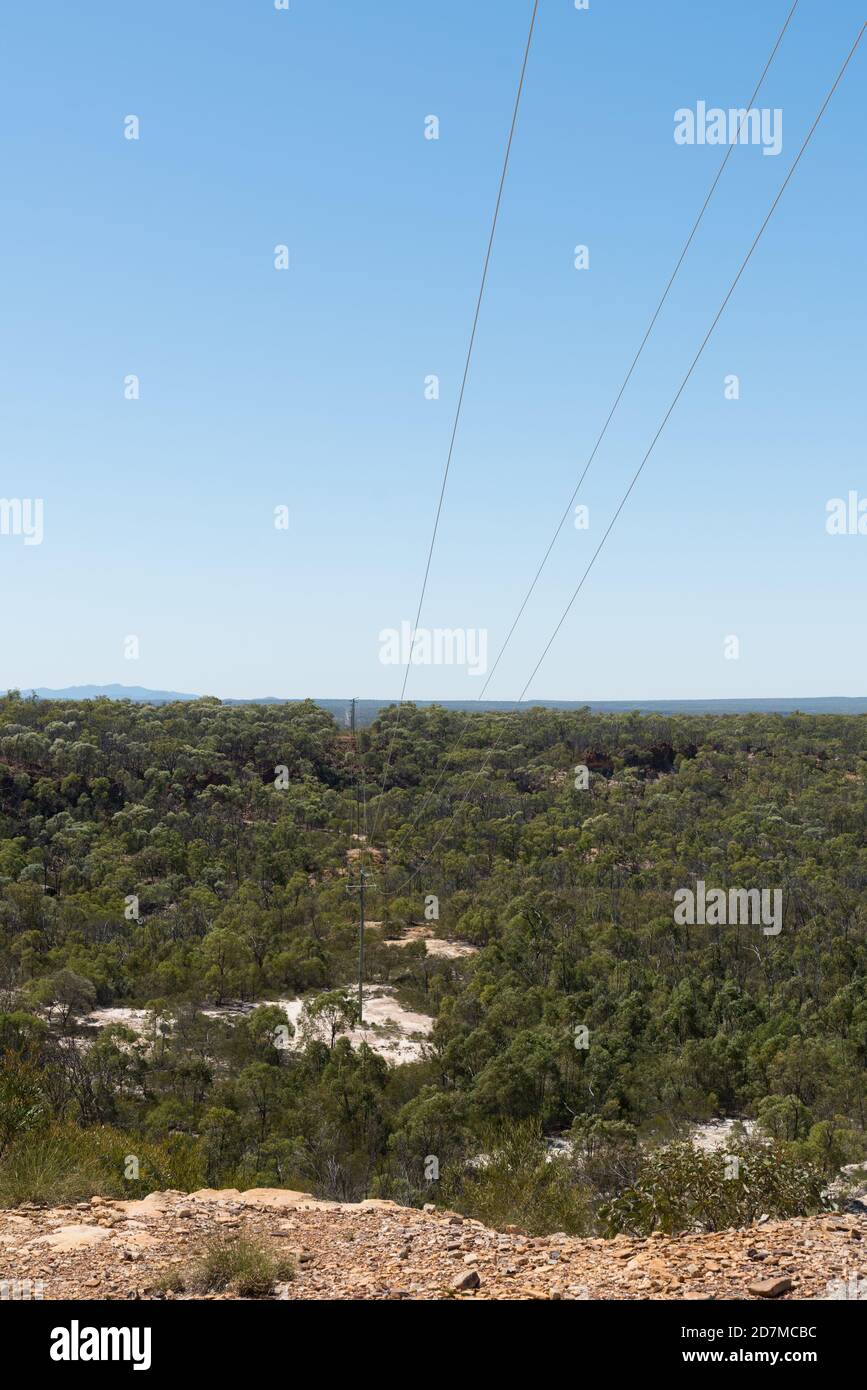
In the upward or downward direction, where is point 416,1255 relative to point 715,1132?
upward

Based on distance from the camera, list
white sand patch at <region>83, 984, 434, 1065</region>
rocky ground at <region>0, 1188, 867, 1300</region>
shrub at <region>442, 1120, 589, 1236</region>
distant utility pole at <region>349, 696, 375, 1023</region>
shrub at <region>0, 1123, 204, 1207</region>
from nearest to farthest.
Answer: rocky ground at <region>0, 1188, 867, 1300</region>, shrub at <region>0, 1123, 204, 1207</region>, shrub at <region>442, 1120, 589, 1236</region>, white sand patch at <region>83, 984, 434, 1065</region>, distant utility pole at <region>349, 696, 375, 1023</region>

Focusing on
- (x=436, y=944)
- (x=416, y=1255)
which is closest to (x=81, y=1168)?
(x=416, y=1255)

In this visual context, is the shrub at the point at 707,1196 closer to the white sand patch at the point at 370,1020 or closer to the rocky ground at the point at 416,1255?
the rocky ground at the point at 416,1255

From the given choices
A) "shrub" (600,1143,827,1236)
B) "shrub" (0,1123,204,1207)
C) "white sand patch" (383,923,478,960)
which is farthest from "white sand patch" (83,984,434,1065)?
"shrub" (600,1143,827,1236)

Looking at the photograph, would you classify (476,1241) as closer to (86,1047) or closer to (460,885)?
(86,1047)

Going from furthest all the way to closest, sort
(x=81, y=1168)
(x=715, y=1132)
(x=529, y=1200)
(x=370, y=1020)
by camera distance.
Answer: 1. (x=370, y=1020)
2. (x=715, y=1132)
3. (x=529, y=1200)
4. (x=81, y=1168)

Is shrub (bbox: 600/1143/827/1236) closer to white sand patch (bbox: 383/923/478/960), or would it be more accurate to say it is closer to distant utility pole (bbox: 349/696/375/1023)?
distant utility pole (bbox: 349/696/375/1023)

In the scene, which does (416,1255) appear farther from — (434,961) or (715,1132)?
(434,961)
